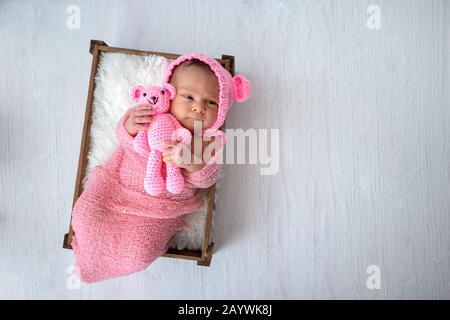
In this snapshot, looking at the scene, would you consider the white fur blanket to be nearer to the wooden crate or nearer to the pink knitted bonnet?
the wooden crate

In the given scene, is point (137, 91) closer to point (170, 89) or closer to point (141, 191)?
point (170, 89)

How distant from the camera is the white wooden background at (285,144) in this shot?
1197mm

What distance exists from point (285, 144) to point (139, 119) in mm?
514

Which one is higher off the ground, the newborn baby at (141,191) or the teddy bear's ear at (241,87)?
the teddy bear's ear at (241,87)

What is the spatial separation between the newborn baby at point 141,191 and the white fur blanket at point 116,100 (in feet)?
0.38

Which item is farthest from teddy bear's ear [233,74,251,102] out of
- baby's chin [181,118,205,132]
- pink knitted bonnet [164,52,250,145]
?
baby's chin [181,118,205,132]

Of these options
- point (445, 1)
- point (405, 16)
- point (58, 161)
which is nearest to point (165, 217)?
point (58, 161)

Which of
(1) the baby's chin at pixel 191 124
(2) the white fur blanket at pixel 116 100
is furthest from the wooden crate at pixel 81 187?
(1) the baby's chin at pixel 191 124

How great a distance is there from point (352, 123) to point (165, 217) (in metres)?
0.71

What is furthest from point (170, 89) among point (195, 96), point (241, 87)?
point (241, 87)

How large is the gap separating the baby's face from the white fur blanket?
19 cm

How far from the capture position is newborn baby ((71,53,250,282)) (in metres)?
0.96

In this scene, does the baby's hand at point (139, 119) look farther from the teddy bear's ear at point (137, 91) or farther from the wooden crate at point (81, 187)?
the wooden crate at point (81, 187)
